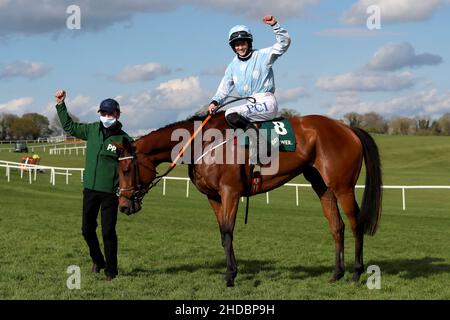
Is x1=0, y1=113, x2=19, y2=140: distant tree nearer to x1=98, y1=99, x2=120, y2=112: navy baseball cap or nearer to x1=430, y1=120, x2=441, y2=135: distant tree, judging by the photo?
x1=430, y1=120, x2=441, y2=135: distant tree

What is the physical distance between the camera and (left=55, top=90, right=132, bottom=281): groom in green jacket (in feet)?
22.0

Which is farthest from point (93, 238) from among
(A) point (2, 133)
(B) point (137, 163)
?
(A) point (2, 133)

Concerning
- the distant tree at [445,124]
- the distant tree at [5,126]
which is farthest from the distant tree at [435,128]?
the distant tree at [5,126]

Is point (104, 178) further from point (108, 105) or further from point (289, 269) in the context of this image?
point (289, 269)

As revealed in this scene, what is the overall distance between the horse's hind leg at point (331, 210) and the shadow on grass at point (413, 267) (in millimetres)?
865

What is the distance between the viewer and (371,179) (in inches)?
287

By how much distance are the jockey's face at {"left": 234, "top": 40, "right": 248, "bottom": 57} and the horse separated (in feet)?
2.43

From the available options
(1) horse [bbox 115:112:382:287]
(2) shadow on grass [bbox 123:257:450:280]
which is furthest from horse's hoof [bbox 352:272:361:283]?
(2) shadow on grass [bbox 123:257:450:280]

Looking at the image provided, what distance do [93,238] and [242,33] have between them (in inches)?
119

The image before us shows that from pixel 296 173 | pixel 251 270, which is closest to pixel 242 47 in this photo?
pixel 296 173

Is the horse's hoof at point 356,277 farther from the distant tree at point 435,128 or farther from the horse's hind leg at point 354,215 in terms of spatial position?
the distant tree at point 435,128

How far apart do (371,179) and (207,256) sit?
2.83 meters
